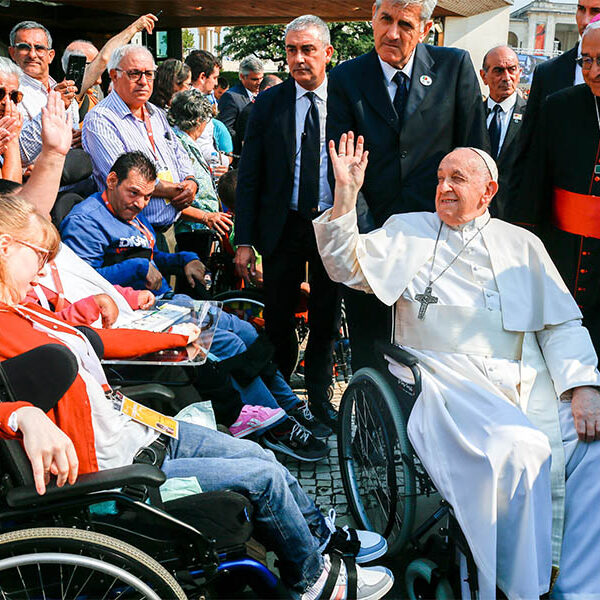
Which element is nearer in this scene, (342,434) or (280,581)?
(280,581)

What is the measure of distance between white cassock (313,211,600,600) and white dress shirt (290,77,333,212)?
98 centimetres

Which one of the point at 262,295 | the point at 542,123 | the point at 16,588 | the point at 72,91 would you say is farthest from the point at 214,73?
the point at 16,588

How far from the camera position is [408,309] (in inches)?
121

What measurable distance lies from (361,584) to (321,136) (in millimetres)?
2449

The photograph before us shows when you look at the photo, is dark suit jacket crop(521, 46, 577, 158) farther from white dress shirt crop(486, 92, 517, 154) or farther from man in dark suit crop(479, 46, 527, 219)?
white dress shirt crop(486, 92, 517, 154)

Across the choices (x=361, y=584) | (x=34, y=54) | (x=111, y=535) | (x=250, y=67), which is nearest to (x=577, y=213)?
(x=361, y=584)

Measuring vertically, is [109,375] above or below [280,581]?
above

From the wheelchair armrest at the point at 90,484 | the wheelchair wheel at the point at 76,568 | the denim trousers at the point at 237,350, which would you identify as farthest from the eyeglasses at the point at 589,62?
the wheelchair wheel at the point at 76,568

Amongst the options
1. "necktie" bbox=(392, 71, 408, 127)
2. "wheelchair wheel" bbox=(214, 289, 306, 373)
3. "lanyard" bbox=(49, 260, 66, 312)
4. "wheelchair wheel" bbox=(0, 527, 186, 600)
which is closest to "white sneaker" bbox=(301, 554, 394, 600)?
"wheelchair wheel" bbox=(0, 527, 186, 600)

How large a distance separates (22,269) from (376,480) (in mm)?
1628

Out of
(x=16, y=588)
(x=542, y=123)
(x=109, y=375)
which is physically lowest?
(x=16, y=588)

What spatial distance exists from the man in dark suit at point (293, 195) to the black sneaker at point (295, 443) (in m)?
0.42

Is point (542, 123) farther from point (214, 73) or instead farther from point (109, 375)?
point (214, 73)

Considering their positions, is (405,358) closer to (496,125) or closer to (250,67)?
(496,125)
